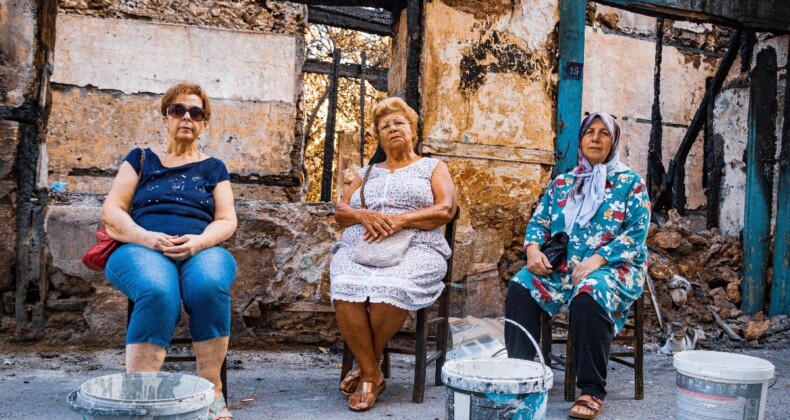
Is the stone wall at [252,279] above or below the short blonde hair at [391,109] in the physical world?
below

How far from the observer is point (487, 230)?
4746 mm

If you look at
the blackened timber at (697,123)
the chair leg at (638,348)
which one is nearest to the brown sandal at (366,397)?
the chair leg at (638,348)

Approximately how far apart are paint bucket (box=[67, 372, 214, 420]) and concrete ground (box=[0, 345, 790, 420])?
0.97m

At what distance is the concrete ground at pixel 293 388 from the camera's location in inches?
125

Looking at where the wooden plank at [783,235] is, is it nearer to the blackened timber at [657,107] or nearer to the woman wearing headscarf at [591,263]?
the woman wearing headscarf at [591,263]

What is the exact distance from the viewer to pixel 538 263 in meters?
3.43

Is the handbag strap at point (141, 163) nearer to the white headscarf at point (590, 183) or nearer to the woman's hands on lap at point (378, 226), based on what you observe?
the woman's hands on lap at point (378, 226)

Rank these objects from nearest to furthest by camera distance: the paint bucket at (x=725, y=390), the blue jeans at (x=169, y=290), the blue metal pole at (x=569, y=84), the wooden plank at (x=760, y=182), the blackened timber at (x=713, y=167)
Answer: the paint bucket at (x=725, y=390), the blue jeans at (x=169, y=290), the blue metal pole at (x=569, y=84), the wooden plank at (x=760, y=182), the blackened timber at (x=713, y=167)

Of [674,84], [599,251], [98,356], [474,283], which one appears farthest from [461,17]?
[674,84]

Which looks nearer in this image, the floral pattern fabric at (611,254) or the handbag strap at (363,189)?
the floral pattern fabric at (611,254)

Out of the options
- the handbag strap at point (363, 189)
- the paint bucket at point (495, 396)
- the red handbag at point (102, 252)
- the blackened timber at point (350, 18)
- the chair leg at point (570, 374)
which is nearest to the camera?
the paint bucket at point (495, 396)

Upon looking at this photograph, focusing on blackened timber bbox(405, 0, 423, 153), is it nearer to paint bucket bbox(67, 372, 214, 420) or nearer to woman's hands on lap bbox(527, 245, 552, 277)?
woman's hands on lap bbox(527, 245, 552, 277)

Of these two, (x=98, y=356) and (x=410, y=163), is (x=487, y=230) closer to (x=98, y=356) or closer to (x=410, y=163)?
(x=410, y=163)

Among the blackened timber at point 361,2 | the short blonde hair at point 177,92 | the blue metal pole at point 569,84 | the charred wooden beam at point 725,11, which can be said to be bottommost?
the short blonde hair at point 177,92
